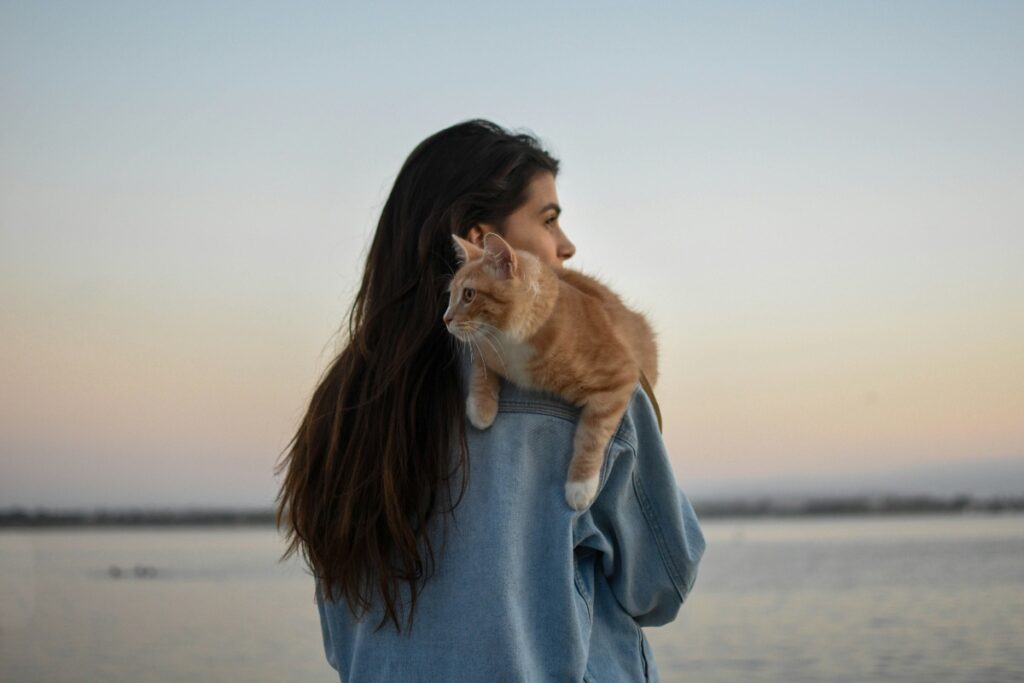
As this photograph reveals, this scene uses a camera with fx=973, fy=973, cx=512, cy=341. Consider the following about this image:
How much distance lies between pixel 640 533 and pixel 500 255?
634 millimetres

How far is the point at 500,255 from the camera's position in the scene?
2035 mm

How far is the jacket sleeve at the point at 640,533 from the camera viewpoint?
188 centimetres

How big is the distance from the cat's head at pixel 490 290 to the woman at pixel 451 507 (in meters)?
0.09

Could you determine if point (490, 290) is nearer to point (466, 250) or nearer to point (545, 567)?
point (466, 250)

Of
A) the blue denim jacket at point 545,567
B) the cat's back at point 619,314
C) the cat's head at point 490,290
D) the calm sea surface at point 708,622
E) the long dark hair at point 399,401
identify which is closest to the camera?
the blue denim jacket at point 545,567

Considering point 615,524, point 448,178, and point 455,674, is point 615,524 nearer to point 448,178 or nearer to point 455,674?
point 455,674

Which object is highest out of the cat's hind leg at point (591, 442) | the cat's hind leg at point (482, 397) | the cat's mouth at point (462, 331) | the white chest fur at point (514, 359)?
the cat's mouth at point (462, 331)

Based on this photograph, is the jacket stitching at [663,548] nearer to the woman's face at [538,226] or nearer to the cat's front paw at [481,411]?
the cat's front paw at [481,411]

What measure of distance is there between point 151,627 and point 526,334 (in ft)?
29.4

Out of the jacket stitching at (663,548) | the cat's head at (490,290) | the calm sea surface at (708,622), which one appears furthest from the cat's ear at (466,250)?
the calm sea surface at (708,622)

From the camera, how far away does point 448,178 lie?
2119 millimetres

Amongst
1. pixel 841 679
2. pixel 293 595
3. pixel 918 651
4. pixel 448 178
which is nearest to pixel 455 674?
pixel 448 178

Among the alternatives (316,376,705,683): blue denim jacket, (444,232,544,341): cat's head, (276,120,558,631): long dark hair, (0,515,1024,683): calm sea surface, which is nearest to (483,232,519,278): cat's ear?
(444,232,544,341): cat's head

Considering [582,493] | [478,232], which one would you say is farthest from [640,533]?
[478,232]
